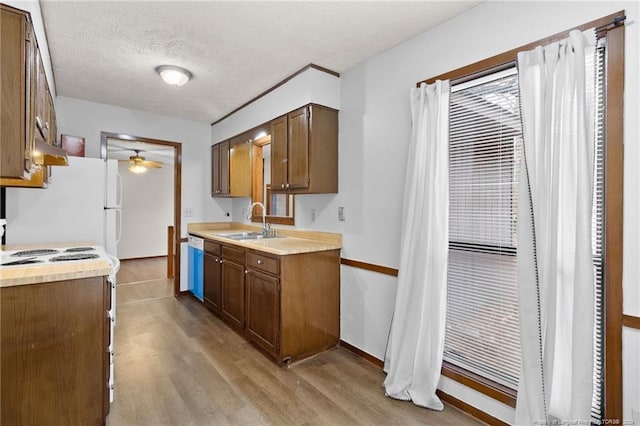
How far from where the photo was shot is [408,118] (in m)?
2.34

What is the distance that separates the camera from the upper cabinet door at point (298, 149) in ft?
9.17

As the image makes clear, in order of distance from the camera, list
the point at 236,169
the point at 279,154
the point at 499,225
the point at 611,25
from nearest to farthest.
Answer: the point at 611,25 → the point at 499,225 → the point at 279,154 → the point at 236,169

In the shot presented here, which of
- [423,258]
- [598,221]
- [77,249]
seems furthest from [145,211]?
[598,221]

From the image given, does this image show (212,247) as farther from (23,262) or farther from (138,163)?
(138,163)

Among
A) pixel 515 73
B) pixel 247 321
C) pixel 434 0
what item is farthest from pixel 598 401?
pixel 247 321

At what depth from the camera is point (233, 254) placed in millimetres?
3197

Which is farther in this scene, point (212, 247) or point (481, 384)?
point (212, 247)

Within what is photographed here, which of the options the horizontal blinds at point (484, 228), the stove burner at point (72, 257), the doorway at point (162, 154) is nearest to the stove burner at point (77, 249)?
the stove burner at point (72, 257)

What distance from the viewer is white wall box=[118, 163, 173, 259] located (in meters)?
6.98

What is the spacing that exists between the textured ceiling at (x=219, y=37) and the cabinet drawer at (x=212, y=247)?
5.69ft

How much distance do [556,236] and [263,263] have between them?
2056 millimetres

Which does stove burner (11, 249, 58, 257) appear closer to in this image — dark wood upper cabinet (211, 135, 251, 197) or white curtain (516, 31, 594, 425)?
dark wood upper cabinet (211, 135, 251, 197)

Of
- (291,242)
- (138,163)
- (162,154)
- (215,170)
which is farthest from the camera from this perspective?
(162,154)

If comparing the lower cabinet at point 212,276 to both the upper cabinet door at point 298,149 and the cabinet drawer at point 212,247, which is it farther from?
the upper cabinet door at point 298,149
